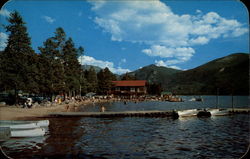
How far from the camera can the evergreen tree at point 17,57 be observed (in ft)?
138

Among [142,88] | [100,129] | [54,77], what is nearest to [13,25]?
[54,77]

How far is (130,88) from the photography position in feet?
343

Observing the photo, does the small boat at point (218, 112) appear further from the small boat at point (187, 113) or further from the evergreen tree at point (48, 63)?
the evergreen tree at point (48, 63)

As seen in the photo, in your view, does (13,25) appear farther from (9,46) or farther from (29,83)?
(29,83)

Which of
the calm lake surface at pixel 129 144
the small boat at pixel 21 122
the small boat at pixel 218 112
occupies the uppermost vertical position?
the small boat at pixel 21 122

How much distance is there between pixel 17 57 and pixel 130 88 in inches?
2610

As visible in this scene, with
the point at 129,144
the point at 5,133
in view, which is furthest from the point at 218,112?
the point at 5,133

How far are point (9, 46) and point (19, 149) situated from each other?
104 ft

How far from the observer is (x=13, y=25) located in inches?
1702

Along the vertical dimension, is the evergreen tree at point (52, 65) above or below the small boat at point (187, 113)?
above

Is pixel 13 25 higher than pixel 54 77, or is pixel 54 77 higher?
pixel 13 25

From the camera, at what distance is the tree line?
140 ft

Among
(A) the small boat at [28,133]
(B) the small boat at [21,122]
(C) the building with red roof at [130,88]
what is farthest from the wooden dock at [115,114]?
(C) the building with red roof at [130,88]

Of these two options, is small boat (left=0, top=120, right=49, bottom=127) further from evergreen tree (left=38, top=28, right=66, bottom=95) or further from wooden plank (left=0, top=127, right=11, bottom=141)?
evergreen tree (left=38, top=28, right=66, bottom=95)
